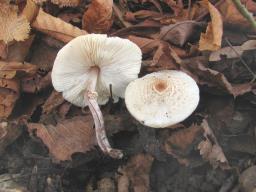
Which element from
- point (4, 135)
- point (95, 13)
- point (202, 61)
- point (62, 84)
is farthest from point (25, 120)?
point (202, 61)

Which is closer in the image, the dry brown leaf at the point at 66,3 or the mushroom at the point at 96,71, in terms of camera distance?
the mushroom at the point at 96,71

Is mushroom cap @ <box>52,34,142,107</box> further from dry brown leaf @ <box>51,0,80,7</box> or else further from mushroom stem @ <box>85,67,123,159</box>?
dry brown leaf @ <box>51,0,80,7</box>

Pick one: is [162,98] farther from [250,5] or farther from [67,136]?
[250,5]

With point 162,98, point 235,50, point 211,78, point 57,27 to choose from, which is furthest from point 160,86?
point 57,27

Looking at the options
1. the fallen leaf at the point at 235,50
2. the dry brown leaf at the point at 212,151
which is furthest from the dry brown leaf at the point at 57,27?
the dry brown leaf at the point at 212,151

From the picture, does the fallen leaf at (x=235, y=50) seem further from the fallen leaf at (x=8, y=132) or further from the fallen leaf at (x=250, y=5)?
the fallen leaf at (x=8, y=132)

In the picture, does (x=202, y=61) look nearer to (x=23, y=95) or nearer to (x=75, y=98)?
(x=75, y=98)

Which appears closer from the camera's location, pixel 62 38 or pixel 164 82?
pixel 164 82
